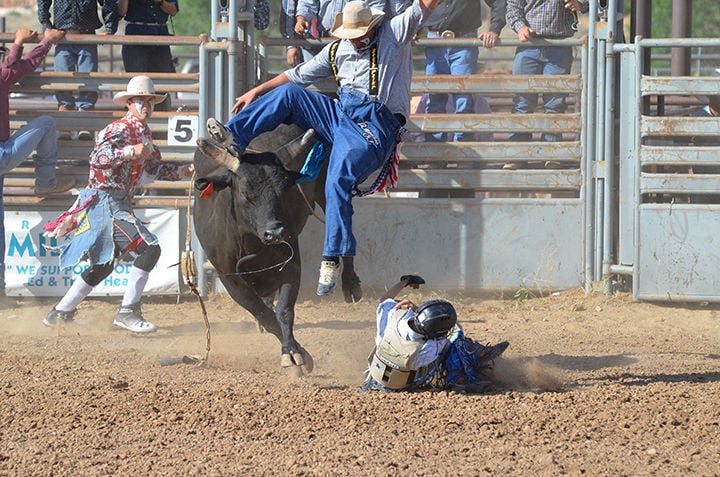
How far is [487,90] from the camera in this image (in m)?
9.32

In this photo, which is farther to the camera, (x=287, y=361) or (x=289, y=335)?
(x=289, y=335)

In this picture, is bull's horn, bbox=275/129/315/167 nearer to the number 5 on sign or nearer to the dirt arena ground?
the dirt arena ground

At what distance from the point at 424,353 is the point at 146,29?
18.1 ft

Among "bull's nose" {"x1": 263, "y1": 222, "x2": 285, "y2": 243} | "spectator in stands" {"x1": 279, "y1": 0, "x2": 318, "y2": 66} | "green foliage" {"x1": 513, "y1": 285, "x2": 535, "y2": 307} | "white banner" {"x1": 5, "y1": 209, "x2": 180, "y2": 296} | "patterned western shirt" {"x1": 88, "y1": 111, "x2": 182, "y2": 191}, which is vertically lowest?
"green foliage" {"x1": 513, "y1": 285, "x2": 535, "y2": 307}

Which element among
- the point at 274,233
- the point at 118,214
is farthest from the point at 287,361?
the point at 118,214

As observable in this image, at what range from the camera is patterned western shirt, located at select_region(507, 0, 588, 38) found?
9.48 metres

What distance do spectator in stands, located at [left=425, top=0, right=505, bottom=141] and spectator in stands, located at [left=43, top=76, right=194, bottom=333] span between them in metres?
2.62

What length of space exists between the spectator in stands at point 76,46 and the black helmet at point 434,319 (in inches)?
206

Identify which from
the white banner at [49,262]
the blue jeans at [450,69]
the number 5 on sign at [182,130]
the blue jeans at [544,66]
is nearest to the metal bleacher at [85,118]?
the number 5 on sign at [182,130]

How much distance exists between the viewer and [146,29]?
395 inches

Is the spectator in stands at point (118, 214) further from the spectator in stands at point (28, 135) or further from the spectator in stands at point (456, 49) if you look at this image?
the spectator in stands at point (456, 49)

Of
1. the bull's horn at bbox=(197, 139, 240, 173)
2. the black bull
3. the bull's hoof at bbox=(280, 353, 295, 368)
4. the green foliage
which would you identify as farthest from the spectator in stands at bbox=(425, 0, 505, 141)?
the bull's hoof at bbox=(280, 353, 295, 368)

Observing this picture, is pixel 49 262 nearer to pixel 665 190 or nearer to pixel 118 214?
pixel 118 214

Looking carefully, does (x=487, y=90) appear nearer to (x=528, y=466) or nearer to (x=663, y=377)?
(x=663, y=377)
